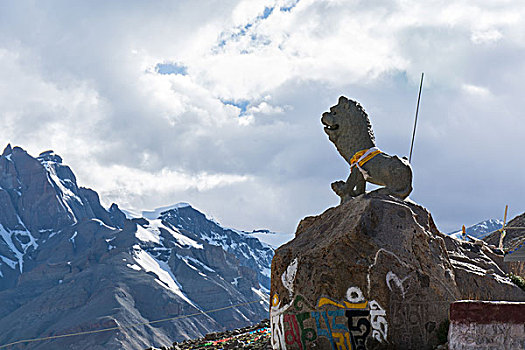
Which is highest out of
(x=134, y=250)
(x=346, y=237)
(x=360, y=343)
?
(x=134, y=250)

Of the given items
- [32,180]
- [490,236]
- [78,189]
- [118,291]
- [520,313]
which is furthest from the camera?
[78,189]

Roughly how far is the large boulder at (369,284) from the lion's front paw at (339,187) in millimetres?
1270

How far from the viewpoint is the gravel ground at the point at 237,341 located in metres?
14.4

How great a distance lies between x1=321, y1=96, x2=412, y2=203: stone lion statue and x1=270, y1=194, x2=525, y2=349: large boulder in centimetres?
72

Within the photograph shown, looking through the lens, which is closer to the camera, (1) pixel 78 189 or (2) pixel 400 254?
(2) pixel 400 254

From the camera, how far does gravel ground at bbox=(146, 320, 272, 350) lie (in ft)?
47.3

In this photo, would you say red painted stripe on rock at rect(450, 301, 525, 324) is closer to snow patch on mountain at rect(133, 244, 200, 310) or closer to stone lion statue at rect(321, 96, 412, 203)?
stone lion statue at rect(321, 96, 412, 203)

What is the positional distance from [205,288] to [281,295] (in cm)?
14911

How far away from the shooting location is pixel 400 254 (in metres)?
9.83

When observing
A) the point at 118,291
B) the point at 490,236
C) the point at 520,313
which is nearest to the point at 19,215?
the point at 118,291

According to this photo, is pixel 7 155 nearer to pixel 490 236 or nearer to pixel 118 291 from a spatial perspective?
pixel 118 291

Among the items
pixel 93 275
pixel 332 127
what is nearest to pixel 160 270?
pixel 93 275

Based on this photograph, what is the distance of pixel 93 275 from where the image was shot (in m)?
141

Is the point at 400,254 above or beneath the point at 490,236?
beneath
